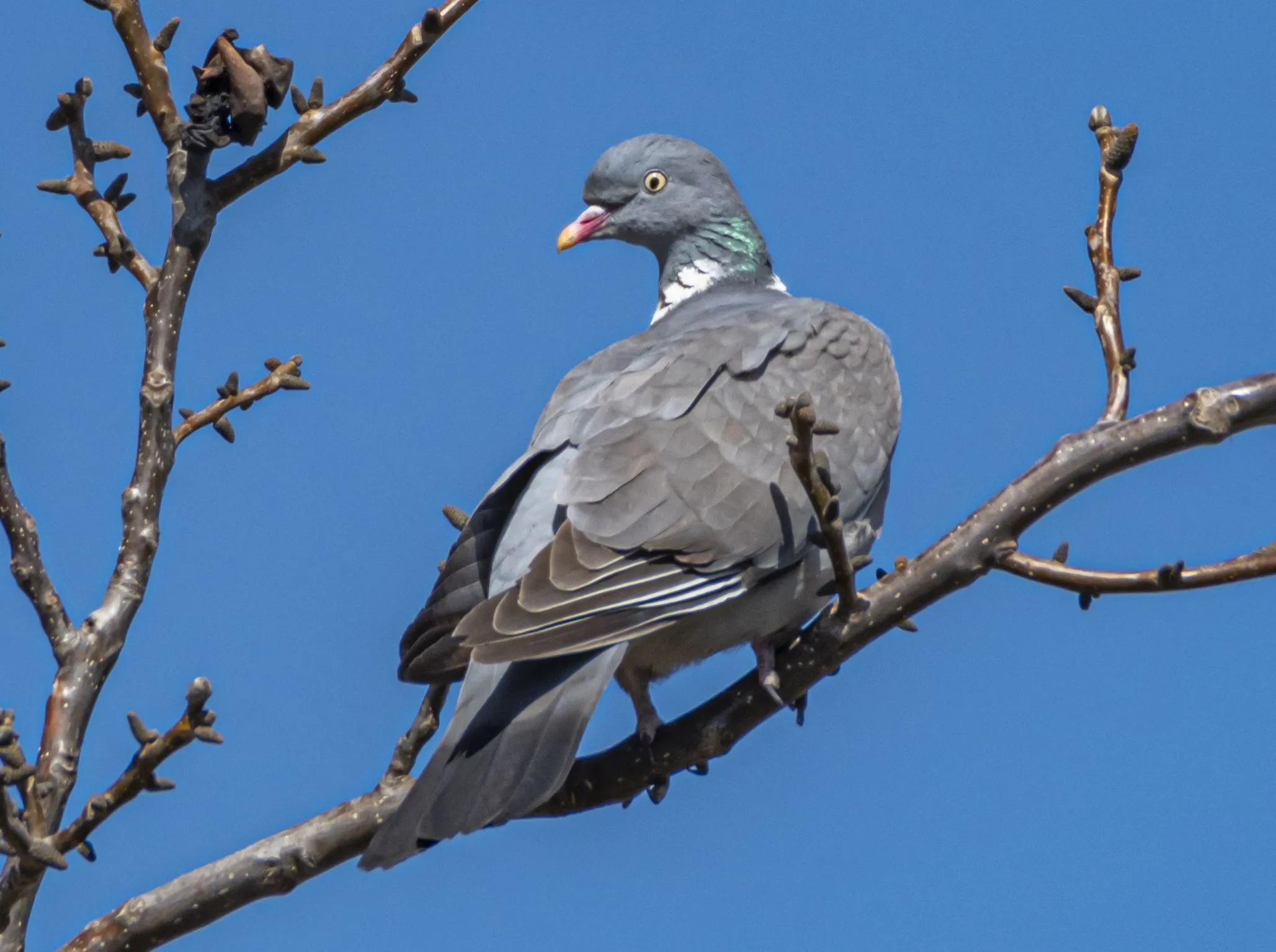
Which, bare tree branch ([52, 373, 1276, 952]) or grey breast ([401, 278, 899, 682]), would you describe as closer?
bare tree branch ([52, 373, 1276, 952])

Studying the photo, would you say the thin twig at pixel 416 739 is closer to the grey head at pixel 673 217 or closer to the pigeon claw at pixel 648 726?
the pigeon claw at pixel 648 726

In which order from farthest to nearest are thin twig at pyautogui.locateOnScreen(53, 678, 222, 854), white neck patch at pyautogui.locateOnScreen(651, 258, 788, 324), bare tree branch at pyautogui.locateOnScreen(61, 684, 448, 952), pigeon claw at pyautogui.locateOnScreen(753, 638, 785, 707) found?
white neck patch at pyautogui.locateOnScreen(651, 258, 788, 324) → pigeon claw at pyautogui.locateOnScreen(753, 638, 785, 707) → bare tree branch at pyautogui.locateOnScreen(61, 684, 448, 952) → thin twig at pyautogui.locateOnScreen(53, 678, 222, 854)

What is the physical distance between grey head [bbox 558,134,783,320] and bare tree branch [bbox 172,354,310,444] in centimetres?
227

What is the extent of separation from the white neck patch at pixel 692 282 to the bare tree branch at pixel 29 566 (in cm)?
279

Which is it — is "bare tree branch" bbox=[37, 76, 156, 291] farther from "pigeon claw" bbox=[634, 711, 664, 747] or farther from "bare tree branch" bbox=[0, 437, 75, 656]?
"pigeon claw" bbox=[634, 711, 664, 747]

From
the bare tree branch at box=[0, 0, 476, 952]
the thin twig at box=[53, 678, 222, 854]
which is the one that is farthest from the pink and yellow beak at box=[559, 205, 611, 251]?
the thin twig at box=[53, 678, 222, 854]

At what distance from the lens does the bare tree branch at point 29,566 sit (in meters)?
3.11

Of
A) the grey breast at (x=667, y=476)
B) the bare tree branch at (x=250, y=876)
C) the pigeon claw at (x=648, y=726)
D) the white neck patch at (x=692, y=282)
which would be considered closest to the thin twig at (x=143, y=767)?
the bare tree branch at (x=250, y=876)

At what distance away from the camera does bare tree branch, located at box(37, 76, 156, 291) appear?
11.3 ft

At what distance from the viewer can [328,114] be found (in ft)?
11.5

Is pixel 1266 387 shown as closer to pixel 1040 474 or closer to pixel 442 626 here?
pixel 1040 474

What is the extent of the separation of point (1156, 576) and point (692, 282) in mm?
2847

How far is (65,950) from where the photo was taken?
9.60 ft

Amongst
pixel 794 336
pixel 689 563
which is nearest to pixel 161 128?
pixel 689 563
